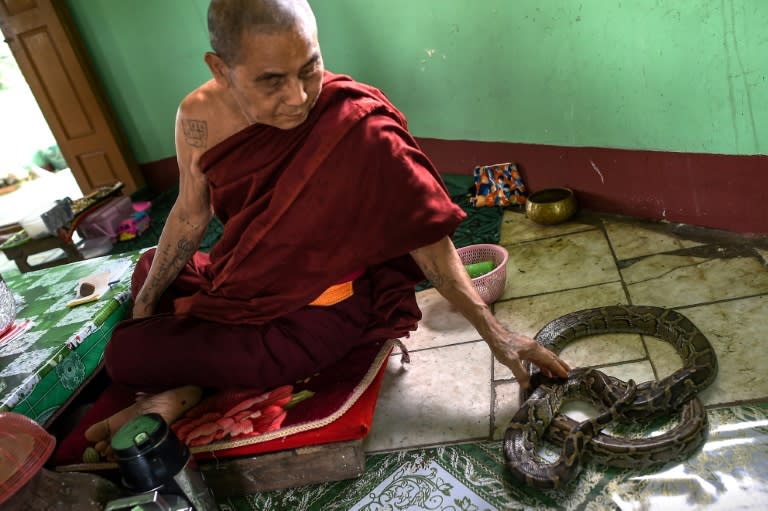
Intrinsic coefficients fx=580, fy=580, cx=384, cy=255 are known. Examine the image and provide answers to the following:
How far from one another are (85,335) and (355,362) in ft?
3.82

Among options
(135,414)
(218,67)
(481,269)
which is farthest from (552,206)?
(135,414)

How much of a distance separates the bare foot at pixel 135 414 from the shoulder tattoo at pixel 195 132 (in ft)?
3.13

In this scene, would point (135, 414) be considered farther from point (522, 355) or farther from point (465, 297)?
point (522, 355)

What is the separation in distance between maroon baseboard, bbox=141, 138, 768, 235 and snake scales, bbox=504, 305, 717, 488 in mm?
873

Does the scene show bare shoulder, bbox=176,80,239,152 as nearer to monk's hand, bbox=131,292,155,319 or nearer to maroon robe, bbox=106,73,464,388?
maroon robe, bbox=106,73,464,388

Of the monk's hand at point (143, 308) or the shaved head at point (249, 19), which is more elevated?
the shaved head at point (249, 19)

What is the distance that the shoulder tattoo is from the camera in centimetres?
204

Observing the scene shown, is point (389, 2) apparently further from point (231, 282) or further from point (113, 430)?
point (113, 430)

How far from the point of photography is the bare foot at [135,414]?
2.13 metres

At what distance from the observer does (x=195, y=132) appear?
2.06 metres

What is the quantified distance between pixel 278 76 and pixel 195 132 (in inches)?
21.1

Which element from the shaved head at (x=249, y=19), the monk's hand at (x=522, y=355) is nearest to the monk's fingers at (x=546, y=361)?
the monk's hand at (x=522, y=355)

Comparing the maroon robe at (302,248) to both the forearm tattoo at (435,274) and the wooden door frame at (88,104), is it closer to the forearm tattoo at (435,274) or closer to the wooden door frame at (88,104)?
the forearm tattoo at (435,274)

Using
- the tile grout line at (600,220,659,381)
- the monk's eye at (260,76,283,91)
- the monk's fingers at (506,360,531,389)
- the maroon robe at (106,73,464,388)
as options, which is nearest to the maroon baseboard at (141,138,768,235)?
the tile grout line at (600,220,659,381)
